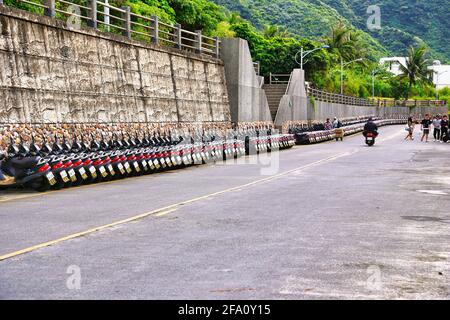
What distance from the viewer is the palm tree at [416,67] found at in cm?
12750

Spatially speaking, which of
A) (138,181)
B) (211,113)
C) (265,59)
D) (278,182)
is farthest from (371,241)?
(265,59)

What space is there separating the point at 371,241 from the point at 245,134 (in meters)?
28.0

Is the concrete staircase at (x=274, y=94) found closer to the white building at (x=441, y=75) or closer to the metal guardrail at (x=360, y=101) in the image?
the metal guardrail at (x=360, y=101)

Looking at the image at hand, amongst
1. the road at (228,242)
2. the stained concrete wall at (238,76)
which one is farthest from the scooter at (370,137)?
the road at (228,242)

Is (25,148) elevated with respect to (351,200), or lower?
elevated

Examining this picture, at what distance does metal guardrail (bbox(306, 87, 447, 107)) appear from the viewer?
74.9 m

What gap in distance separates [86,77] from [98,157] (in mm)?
6430

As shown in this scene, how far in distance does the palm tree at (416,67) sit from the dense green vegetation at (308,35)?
0.18 m

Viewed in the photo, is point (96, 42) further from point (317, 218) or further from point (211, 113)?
point (317, 218)

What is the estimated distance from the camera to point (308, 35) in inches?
5546

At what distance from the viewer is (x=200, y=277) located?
25.4ft

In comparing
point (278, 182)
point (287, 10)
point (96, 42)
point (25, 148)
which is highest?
point (287, 10)
